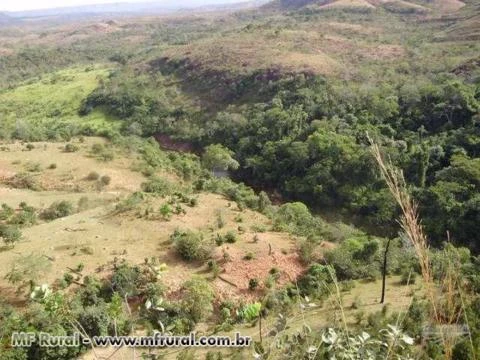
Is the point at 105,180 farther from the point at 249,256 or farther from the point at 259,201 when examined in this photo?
the point at 249,256

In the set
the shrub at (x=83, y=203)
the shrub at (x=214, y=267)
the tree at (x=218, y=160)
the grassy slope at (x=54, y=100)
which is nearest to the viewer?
the shrub at (x=214, y=267)

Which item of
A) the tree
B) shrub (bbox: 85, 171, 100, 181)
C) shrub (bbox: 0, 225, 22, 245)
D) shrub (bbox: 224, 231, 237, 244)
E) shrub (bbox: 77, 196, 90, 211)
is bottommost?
the tree

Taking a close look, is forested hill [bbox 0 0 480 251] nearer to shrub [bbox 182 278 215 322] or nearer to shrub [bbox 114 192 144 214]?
shrub [bbox 182 278 215 322]

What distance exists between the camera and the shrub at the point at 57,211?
22117 millimetres

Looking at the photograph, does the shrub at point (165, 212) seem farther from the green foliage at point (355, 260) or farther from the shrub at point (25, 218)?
the green foliage at point (355, 260)

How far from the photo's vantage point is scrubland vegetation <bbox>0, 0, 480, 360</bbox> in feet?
24.9

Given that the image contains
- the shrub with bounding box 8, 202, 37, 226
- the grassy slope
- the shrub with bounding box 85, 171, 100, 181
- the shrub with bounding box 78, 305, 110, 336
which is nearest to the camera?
the shrub with bounding box 78, 305, 110, 336

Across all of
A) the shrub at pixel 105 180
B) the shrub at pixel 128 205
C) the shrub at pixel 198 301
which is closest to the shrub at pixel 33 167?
the shrub at pixel 105 180

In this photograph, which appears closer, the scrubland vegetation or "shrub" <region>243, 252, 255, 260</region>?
the scrubland vegetation

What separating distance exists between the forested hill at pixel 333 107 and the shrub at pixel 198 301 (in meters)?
8.52

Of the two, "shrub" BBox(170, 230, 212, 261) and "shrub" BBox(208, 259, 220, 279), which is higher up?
"shrub" BBox(170, 230, 212, 261)

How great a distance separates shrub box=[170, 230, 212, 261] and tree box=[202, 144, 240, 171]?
524 inches

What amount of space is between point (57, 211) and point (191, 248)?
845cm

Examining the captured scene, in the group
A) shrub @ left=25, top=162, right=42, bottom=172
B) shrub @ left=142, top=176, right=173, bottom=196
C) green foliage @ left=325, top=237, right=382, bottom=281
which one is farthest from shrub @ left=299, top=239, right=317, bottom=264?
shrub @ left=25, top=162, right=42, bottom=172
